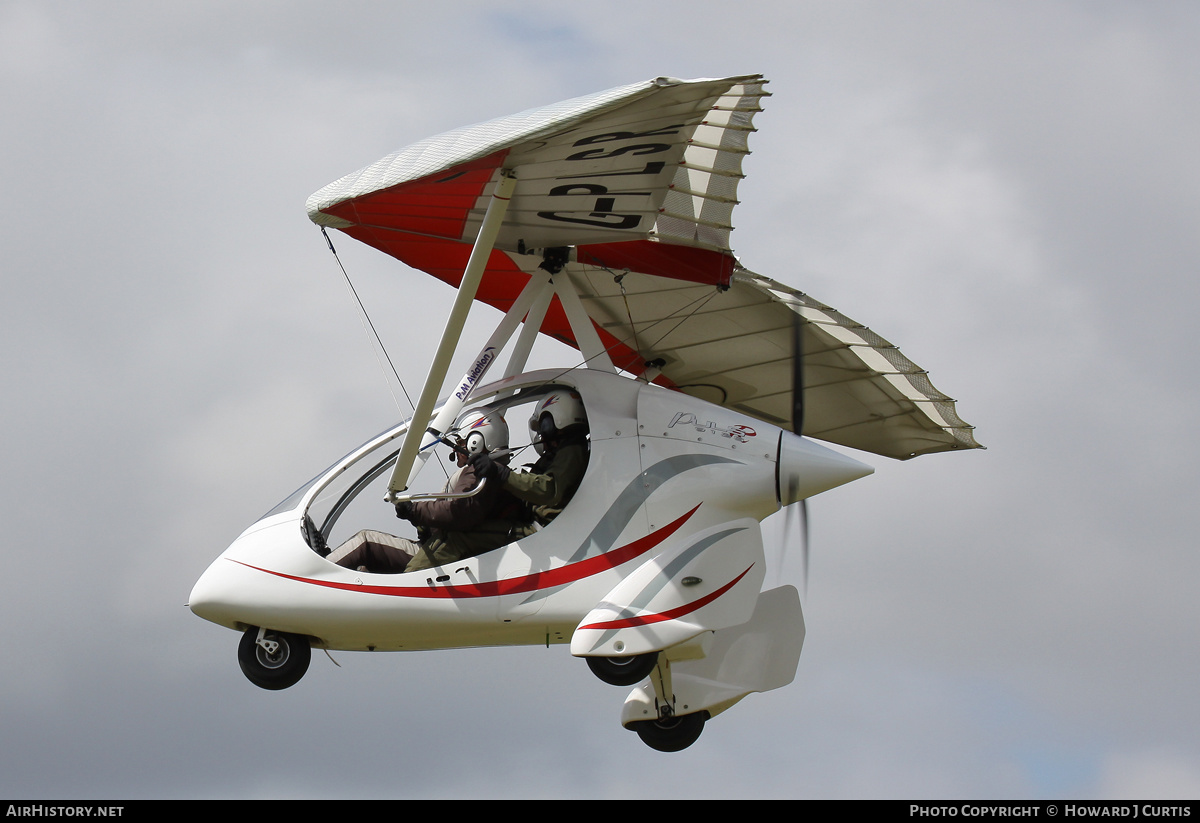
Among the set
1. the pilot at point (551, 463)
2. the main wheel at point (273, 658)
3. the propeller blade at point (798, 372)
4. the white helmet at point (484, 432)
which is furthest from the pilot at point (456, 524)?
the propeller blade at point (798, 372)

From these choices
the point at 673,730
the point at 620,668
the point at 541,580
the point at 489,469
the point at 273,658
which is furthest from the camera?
the point at 673,730

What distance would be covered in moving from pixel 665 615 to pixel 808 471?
2.30 meters

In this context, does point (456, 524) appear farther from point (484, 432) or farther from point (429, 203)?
point (429, 203)

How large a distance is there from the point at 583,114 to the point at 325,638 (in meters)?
6.53

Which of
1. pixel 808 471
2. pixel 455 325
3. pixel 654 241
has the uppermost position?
pixel 654 241

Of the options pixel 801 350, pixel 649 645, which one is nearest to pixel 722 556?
pixel 649 645

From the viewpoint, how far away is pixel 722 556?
16.7 metres

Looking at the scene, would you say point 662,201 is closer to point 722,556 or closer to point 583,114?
point 583,114

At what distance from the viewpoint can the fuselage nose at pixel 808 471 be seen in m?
17.2

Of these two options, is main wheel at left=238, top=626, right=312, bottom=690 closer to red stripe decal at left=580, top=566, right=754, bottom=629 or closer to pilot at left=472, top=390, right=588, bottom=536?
pilot at left=472, top=390, right=588, bottom=536

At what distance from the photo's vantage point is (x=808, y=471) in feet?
56.4

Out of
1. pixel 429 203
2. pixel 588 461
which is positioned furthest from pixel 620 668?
pixel 429 203

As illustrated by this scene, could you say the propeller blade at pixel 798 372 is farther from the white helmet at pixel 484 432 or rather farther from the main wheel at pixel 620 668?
the main wheel at pixel 620 668

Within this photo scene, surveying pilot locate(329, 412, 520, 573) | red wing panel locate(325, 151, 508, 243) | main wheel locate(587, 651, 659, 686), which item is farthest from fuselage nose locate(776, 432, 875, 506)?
red wing panel locate(325, 151, 508, 243)
